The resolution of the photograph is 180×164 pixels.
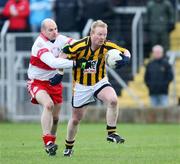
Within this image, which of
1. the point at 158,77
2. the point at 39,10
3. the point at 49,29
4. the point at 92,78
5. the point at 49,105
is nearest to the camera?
the point at 92,78

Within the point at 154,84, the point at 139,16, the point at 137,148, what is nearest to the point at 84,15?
the point at 139,16

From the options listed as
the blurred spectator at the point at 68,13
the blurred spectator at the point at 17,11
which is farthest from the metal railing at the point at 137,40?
the blurred spectator at the point at 17,11

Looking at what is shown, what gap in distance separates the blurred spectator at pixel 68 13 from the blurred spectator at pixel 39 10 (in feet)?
0.67

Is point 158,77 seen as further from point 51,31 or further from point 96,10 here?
point 51,31

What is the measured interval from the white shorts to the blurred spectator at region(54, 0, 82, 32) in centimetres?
1184

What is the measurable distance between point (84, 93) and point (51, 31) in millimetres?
1249

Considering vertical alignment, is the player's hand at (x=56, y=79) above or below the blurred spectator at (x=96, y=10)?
below

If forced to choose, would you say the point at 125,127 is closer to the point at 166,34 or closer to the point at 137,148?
the point at 166,34

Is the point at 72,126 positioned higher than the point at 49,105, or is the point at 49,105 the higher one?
the point at 49,105

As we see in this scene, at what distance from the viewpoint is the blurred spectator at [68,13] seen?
89.5 feet

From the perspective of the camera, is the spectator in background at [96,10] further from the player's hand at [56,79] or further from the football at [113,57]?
the football at [113,57]

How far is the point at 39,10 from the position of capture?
27.3m

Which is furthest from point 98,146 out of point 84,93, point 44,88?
point 84,93

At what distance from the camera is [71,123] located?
1559 cm
